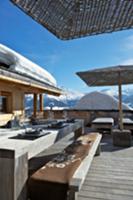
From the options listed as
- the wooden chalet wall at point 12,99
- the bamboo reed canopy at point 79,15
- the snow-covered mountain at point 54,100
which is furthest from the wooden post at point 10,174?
the snow-covered mountain at point 54,100

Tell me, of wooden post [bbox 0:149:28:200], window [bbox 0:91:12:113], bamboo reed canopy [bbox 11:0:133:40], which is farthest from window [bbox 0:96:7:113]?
wooden post [bbox 0:149:28:200]

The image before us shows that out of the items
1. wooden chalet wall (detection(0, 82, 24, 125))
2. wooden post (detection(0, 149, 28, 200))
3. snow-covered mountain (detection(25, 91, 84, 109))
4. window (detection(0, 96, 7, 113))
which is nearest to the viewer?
wooden post (detection(0, 149, 28, 200))

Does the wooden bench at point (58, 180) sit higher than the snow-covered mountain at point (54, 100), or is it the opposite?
the snow-covered mountain at point (54, 100)

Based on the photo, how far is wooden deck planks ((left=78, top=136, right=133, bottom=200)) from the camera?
2.64 metres

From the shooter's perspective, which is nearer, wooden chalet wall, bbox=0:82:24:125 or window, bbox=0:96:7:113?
wooden chalet wall, bbox=0:82:24:125

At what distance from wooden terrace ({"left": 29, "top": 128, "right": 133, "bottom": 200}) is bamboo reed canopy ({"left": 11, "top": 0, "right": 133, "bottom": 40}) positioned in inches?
103

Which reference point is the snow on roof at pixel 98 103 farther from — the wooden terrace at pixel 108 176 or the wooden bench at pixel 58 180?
the wooden bench at pixel 58 180

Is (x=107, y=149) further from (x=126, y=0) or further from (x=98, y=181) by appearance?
(x=126, y=0)

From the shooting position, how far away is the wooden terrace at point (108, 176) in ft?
8.72

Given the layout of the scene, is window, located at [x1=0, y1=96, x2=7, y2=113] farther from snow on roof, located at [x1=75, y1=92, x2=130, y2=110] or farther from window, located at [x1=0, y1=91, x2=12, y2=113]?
snow on roof, located at [x1=75, y1=92, x2=130, y2=110]

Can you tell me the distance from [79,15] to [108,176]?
2.95 m

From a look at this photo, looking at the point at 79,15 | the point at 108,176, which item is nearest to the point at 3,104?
the point at 79,15

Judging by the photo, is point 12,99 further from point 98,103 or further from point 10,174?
point 98,103

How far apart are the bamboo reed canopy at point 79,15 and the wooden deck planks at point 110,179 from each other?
2628 mm
